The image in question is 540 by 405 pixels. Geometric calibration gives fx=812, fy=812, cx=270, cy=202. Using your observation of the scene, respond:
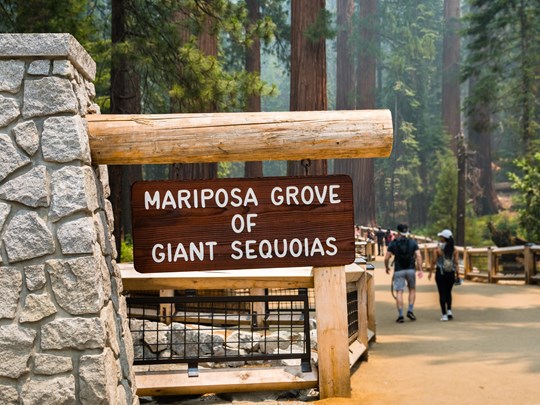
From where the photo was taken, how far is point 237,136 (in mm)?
5312

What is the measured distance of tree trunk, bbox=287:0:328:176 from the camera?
15797 millimetres

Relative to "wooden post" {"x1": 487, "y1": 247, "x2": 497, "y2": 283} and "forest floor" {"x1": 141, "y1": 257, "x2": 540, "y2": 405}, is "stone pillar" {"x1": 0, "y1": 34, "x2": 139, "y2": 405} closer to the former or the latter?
"forest floor" {"x1": 141, "y1": 257, "x2": 540, "y2": 405}

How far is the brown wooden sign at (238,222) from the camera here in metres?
5.28

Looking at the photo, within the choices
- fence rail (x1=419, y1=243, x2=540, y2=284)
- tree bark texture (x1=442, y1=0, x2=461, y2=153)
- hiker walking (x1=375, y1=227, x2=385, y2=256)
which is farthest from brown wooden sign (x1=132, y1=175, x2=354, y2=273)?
tree bark texture (x1=442, y1=0, x2=461, y2=153)

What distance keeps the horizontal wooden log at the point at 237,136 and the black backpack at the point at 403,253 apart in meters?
7.60

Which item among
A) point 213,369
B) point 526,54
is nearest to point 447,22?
point 526,54

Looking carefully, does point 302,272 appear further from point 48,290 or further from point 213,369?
point 48,290

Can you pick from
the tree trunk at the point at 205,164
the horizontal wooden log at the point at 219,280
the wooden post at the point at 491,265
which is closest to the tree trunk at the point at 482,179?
the wooden post at the point at 491,265

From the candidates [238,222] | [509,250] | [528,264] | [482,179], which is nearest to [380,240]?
[482,179]

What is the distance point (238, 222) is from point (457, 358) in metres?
5.16

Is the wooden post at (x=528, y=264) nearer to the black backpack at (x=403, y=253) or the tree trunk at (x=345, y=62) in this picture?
the black backpack at (x=403, y=253)

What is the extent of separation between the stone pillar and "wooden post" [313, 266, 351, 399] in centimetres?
266

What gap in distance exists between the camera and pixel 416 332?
12.0 m

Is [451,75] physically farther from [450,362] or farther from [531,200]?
[450,362]
